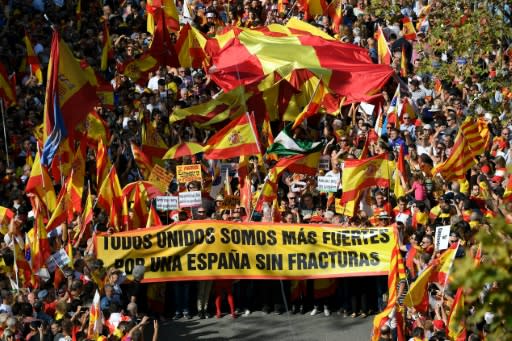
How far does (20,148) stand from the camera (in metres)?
25.7

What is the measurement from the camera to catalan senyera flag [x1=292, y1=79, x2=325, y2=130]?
79.5 ft

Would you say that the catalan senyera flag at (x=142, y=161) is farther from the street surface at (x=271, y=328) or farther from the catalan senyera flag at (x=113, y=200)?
the street surface at (x=271, y=328)

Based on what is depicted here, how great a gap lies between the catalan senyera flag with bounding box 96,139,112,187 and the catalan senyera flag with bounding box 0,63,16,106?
388 centimetres

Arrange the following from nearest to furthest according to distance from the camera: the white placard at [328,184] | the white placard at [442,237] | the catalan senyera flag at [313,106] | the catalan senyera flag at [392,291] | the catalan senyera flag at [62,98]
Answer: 1. the catalan senyera flag at [392,291]
2. the white placard at [442,237]
3. the catalan senyera flag at [62,98]
4. the white placard at [328,184]
5. the catalan senyera flag at [313,106]

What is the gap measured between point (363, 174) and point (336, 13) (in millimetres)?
9380

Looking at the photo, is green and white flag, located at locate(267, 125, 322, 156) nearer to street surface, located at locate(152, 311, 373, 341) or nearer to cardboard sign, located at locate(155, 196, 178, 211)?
cardboard sign, located at locate(155, 196, 178, 211)

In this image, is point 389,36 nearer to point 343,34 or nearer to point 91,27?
point 343,34

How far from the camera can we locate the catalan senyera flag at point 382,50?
2747 centimetres

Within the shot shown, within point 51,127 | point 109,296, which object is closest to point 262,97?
point 51,127

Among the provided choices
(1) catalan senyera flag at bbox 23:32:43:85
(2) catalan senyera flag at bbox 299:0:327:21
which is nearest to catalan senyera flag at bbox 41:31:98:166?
(1) catalan senyera flag at bbox 23:32:43:85

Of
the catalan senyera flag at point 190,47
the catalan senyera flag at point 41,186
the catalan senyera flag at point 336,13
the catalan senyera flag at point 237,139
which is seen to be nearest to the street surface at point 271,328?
the catalan senyera flag at point 41,186

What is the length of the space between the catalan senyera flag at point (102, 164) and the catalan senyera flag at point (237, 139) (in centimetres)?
172

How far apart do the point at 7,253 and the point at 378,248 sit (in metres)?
5.15

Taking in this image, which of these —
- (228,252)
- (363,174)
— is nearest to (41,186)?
(228,252)
